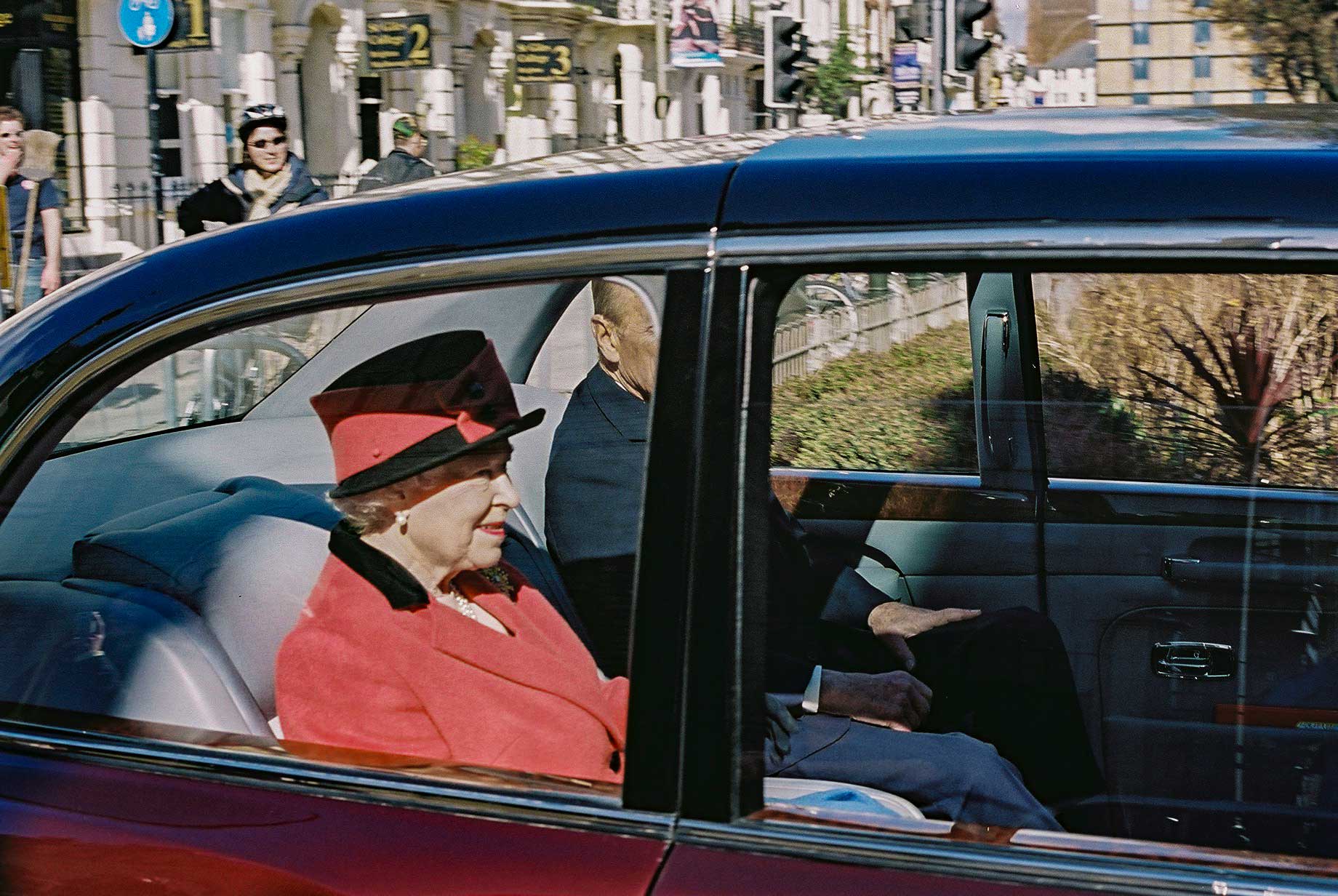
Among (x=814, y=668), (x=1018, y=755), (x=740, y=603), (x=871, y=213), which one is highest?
(x=871, y=213)

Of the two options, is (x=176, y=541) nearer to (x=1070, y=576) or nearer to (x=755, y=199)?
(x=755, y=199)

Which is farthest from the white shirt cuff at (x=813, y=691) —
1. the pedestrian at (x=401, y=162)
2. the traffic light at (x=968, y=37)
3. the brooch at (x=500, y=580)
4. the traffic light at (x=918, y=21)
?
the traffic light at (x=918, y=21)

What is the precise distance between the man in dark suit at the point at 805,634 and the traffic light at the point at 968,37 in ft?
43.8

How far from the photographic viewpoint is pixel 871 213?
4.87 ft

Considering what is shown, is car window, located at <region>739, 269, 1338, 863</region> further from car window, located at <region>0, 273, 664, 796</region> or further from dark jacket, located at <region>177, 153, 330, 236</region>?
dark jacket, located at <region>177, 153, 330, 236</region>

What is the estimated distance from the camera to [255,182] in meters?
9.83

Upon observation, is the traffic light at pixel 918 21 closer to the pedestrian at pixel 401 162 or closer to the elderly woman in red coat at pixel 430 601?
the pedestrian at pixel 401 162

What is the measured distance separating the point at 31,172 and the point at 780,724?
13.0 meters

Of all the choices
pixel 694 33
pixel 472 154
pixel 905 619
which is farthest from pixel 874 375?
pixel 694 33

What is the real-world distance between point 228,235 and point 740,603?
66cm

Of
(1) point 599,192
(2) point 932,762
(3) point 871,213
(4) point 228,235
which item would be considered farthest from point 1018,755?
(4) point 228,235

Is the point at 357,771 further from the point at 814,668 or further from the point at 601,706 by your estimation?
the point at 814,668

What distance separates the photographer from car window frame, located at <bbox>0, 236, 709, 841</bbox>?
1.47 metres

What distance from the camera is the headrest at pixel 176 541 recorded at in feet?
5.99
